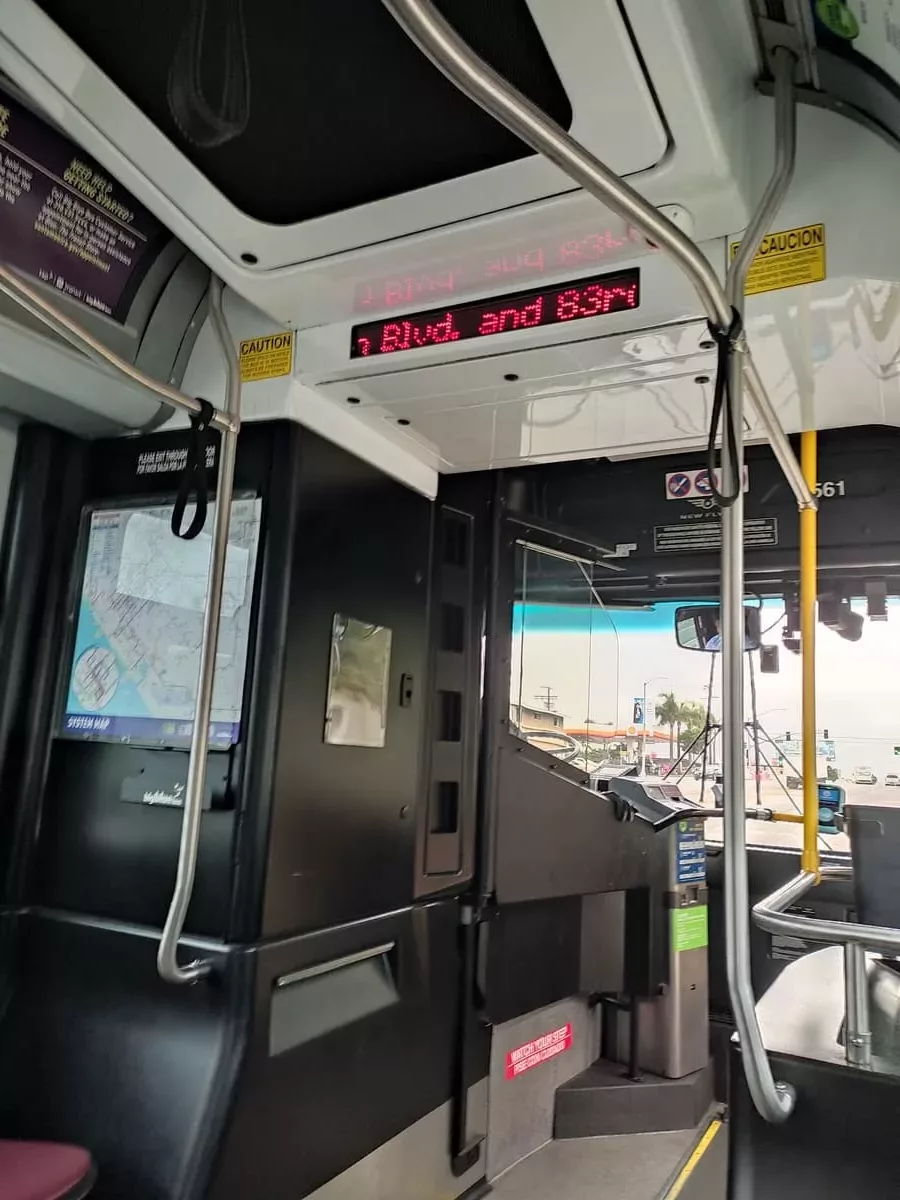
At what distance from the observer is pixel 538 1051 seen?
3.12 meters

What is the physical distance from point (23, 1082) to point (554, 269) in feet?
7.22

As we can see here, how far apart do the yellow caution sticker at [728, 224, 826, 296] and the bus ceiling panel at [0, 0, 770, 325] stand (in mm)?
107

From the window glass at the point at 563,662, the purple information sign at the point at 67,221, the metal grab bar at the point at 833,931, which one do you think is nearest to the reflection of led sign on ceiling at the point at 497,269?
the purple information sign at the point at 67,221

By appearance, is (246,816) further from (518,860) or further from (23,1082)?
(518,860)

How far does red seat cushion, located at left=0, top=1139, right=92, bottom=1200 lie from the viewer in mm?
1490

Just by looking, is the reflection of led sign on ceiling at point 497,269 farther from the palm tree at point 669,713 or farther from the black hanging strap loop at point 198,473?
the palm tree at point 669,713

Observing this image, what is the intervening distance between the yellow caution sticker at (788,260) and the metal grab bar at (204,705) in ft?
3.50

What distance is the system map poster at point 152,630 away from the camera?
204cm

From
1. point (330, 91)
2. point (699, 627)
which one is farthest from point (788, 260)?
point (699, 627)

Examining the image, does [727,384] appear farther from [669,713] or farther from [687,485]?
[669,713]

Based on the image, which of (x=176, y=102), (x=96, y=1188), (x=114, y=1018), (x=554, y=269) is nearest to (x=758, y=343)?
(x=554, y=269)

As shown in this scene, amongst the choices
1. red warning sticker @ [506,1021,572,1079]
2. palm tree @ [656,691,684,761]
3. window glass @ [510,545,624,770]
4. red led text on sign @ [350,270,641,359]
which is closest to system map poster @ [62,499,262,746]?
red led text on sign @ [350,270,641,359]

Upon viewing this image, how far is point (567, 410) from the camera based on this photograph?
219 cm

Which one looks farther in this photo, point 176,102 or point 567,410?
point 567,410
